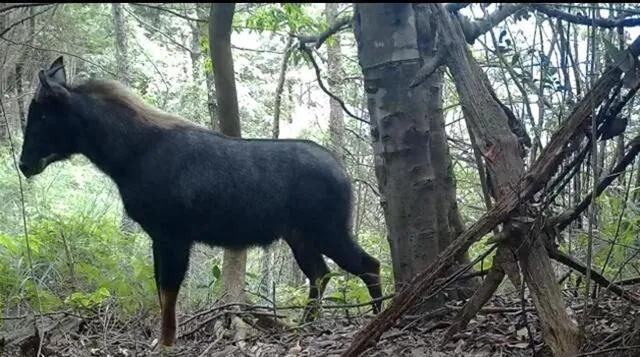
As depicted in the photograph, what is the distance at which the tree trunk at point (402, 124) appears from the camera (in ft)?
13.7

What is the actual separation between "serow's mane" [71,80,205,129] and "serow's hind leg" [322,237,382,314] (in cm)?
139

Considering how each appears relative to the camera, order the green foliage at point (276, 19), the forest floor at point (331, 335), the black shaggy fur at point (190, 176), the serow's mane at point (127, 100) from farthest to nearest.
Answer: the green foliage at point (276, 19), the serow's mane at point (127, 100), the black shaggy fur at point (190, 176), the forest floor at point (331, 335)

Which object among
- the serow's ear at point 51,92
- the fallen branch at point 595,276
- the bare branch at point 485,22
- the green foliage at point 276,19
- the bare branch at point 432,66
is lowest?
the fallen branch at point 595,276

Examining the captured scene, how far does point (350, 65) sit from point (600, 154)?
844 cm

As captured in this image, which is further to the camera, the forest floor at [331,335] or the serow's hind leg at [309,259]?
the serow's hind leg at [309,259]

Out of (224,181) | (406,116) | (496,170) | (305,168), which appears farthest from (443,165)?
(496,170)

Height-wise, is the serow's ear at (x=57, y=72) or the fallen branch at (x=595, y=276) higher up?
the serow's ear at (x=57, y=72)

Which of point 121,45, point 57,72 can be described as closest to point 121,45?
point 121,45

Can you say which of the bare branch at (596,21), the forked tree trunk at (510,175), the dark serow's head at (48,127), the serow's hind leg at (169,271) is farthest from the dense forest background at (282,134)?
the serow's hind leg at (169,271)

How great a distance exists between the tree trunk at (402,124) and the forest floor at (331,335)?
17.9 inches

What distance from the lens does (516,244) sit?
8.75 ft

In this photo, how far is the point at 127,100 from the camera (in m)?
5.48

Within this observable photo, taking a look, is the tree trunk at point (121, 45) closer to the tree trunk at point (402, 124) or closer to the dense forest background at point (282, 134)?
the dense forest background at point (282, 134)

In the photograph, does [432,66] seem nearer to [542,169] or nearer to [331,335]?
[542,169]
